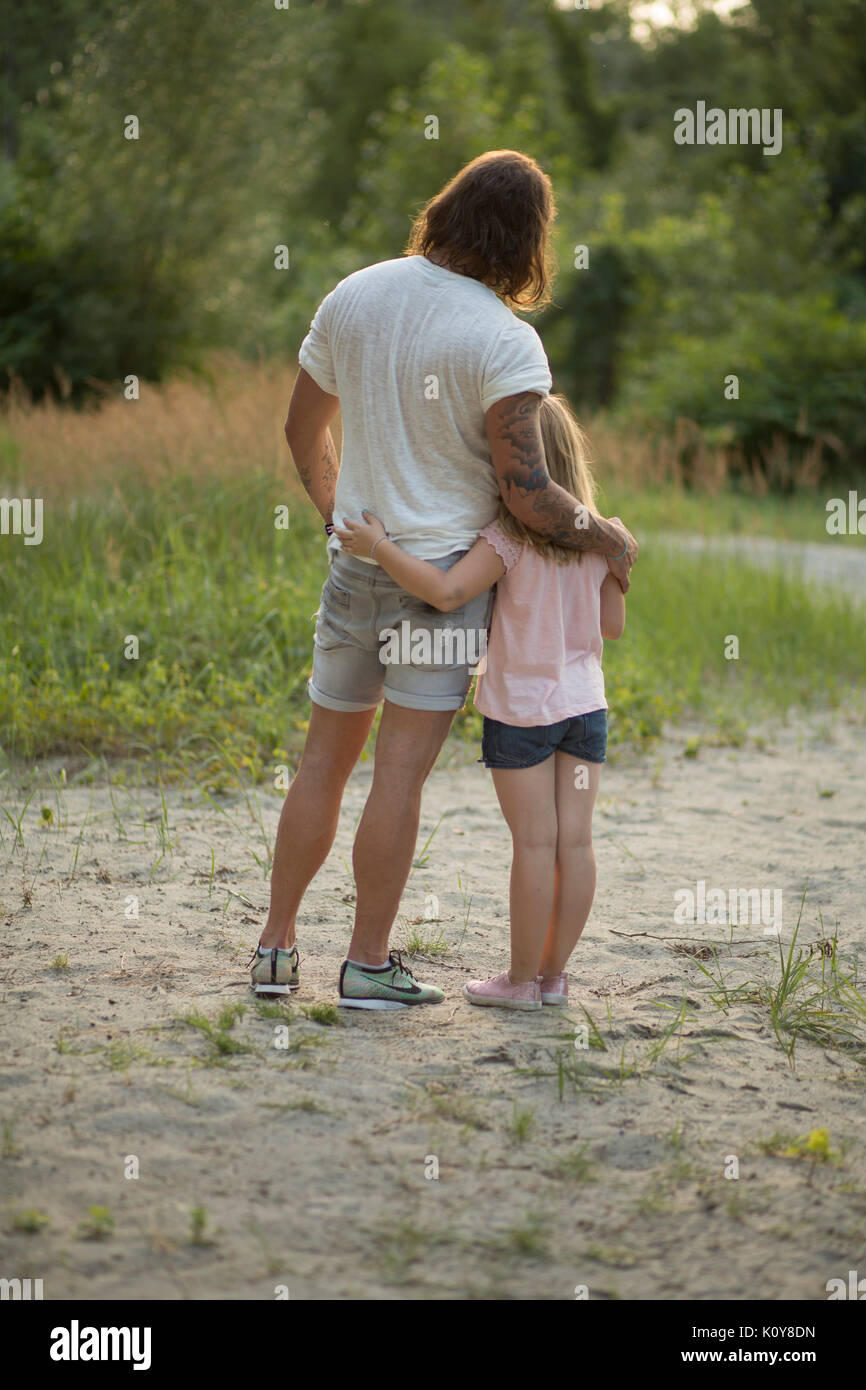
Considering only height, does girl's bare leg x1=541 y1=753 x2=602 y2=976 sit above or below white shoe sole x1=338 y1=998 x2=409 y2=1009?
above

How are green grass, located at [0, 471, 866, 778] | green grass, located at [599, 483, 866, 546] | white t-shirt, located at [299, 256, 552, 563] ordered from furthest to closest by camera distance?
green grass, located at [599, 483, 866, 546] → green grass, located at [0, 471, 866, 778] → white t-shirt, located at [299, 256, 552, 563]

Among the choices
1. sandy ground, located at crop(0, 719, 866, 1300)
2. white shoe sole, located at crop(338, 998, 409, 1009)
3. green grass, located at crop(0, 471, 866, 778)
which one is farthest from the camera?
green grass, located at crop(0, 471, 866, 778)

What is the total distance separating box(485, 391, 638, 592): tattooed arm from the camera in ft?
8.13

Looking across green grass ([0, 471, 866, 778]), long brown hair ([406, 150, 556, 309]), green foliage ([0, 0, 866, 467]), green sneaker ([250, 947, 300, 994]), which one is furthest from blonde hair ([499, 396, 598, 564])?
green foliage ([0, 0, 866, 467])

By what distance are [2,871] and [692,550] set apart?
5.89 m

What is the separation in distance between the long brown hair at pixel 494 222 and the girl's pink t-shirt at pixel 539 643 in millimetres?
582

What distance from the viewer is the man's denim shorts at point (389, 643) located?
2.64 meters

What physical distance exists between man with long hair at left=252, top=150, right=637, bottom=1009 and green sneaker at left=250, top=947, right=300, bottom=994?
0.16 m

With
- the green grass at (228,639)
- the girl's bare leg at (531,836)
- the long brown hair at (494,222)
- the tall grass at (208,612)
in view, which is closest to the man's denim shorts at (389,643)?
the girl's bare leg at (531,836)

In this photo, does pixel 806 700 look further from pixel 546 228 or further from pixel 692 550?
pixel 546 228

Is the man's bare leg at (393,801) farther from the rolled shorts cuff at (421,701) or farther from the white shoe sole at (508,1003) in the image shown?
the white shoe sole at (508,1003)

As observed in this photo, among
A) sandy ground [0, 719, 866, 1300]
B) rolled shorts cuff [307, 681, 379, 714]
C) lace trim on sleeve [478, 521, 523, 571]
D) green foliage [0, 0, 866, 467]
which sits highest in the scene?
green foliage [0, 0, 866, 467]

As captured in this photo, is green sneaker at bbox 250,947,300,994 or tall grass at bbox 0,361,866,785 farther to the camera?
tall grass at bbox 0,361,866,785

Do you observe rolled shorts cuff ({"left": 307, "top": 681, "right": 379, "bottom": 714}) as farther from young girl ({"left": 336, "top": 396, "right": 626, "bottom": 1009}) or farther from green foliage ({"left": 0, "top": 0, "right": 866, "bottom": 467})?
green foliage ({"left": 0, "top": 0, "right": 866, "bottom": 467})
